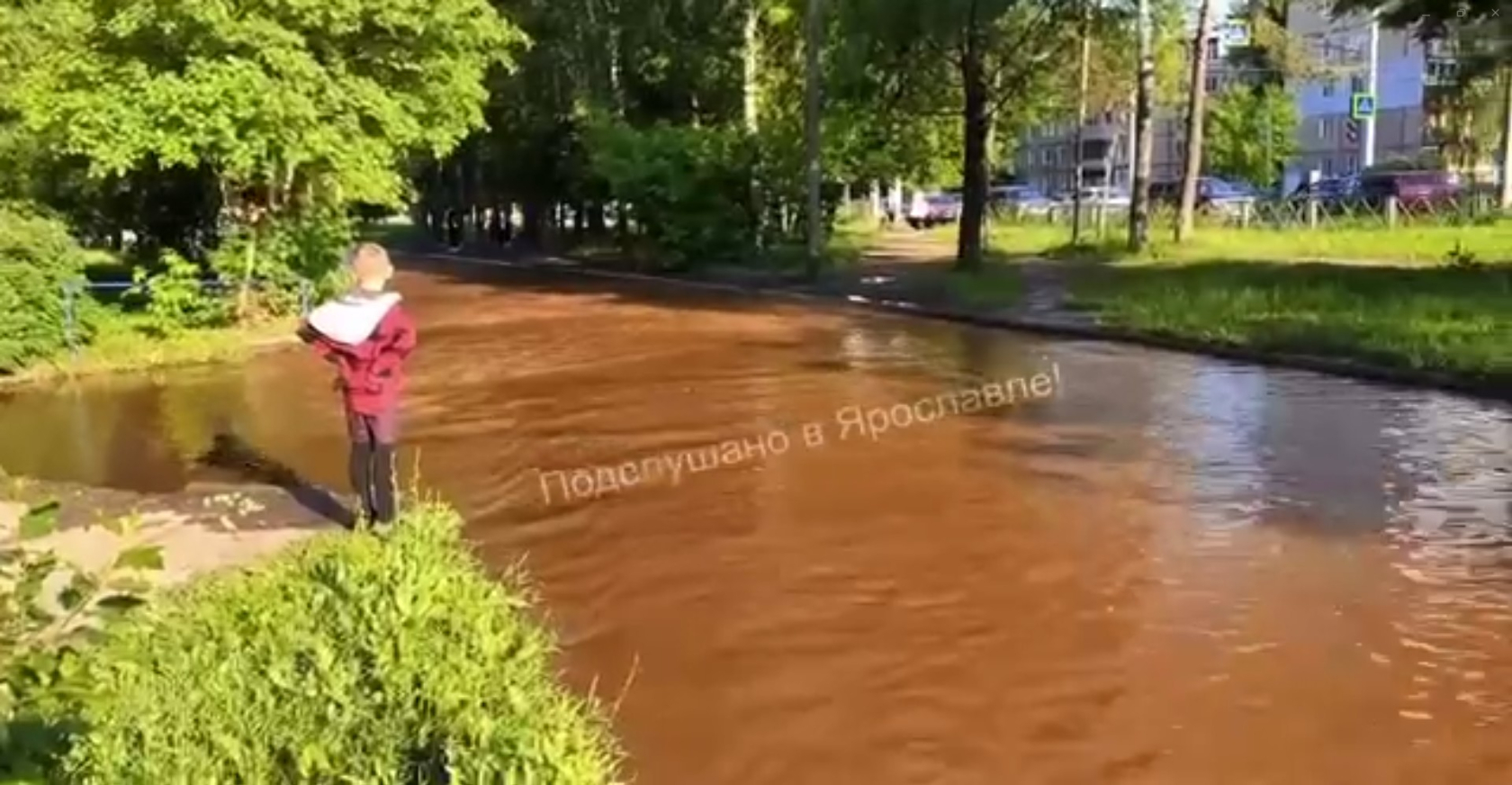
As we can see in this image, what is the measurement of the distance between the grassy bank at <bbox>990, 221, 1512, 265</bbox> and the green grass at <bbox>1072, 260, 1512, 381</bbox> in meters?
2.41

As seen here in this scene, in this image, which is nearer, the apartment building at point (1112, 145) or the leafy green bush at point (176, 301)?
the leafy green bush at point (176, 301)

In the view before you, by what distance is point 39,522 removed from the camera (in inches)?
146

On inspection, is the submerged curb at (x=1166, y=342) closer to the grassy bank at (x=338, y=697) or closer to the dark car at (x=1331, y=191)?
the grassy bank at (x=338, y=697)

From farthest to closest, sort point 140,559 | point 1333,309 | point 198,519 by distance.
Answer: point 1333,309 < point 198,519 < point 140,559

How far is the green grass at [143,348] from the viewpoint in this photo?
20656mm

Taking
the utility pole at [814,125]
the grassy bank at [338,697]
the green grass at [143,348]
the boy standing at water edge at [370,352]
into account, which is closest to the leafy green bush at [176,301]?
the green grass at [143,348]

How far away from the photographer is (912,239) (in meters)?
51.2

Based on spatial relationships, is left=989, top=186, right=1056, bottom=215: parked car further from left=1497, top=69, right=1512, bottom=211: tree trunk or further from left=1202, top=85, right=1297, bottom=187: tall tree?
left=1497, top=69, right=1512, bottom=211: tree trunk

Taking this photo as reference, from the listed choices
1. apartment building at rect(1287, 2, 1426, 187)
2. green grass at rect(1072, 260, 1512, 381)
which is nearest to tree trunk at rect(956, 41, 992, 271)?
green grass at rect(1072, 260, 1512, 381)

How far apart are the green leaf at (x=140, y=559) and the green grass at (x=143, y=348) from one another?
17813 mm

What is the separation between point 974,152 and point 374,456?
81.7 feet

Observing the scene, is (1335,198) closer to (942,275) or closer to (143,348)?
(942,275)

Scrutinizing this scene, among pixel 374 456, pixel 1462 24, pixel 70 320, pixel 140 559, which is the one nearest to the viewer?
pixel 140 559

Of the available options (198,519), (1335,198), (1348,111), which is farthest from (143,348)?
(1348,111)
